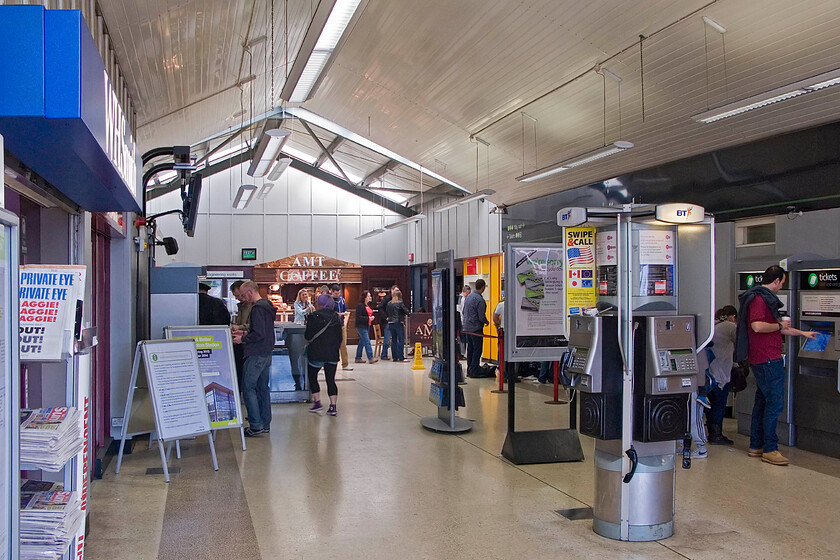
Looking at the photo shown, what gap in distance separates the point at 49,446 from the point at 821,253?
6.76m

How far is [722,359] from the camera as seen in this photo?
6738 millimetres

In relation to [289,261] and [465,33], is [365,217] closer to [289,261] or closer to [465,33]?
[289,261]

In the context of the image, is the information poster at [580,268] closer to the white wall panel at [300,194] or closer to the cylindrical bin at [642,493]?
the cylindrical bin at [642,493]

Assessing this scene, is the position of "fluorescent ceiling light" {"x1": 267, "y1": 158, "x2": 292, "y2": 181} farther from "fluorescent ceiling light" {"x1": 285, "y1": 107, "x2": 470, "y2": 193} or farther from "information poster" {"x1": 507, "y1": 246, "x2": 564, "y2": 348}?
"information poster" {"x1": 507, "y1": 246, "x2": 564, "y2": 348}

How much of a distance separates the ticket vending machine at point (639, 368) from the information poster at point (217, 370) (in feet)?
11.0

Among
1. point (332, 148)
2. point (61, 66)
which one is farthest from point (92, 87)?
point (332, 148)

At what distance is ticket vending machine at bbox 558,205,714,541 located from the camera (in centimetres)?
428

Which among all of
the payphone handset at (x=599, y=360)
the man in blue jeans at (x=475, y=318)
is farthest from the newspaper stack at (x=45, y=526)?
the man in blue jeans at (x=475, y=318)

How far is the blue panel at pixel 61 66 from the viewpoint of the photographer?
8.66ft

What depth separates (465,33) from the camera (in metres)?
8.61

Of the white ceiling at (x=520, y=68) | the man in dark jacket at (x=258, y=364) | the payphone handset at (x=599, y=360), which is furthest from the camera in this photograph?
the man in dark jacket at (x=258, y=364)

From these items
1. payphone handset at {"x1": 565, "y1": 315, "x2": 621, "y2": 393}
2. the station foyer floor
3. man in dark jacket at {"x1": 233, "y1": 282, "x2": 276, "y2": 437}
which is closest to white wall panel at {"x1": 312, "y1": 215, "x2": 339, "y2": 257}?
man in dark jacket at {"x1": 233, "y1": 282, "x2": 276, "y2": 437}

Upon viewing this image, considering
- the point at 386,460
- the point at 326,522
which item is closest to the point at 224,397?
the point at 386,460

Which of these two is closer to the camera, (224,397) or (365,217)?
(224,397)
